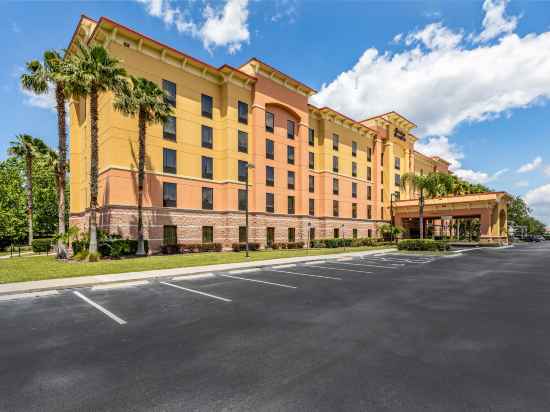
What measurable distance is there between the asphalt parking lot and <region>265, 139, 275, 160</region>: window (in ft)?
84.4

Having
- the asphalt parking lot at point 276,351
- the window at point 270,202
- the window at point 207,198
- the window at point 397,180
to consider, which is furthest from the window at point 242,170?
the window at point 397,180

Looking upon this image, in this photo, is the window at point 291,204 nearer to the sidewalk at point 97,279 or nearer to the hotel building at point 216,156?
the hotel building at point 216,156

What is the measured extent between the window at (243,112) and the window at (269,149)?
11.8ft

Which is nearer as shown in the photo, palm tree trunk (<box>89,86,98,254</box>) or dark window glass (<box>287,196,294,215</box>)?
palm tree trunk (<box>89,86,98,254</box>)

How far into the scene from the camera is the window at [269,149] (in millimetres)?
34438

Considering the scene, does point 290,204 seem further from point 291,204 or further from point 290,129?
point 290,129

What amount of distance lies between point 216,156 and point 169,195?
22.5 ft

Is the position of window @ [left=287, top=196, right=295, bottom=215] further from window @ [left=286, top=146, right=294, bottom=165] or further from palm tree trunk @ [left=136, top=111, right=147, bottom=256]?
palm tree trunk @ [left=136, top=111, right=147, bottom=256]

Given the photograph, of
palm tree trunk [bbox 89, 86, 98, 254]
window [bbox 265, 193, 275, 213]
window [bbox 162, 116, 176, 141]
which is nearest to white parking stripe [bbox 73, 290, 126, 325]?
palm tree trunk [bbox 89, 86, 98, 254]

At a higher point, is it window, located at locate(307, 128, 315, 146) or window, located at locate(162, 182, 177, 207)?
window, located at locate(307, 128, 315, 146)

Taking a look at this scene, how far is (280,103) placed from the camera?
35250mm

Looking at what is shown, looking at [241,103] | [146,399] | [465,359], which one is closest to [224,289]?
[146,399]

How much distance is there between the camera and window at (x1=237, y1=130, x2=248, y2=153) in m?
32.0

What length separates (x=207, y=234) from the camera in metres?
30.1
